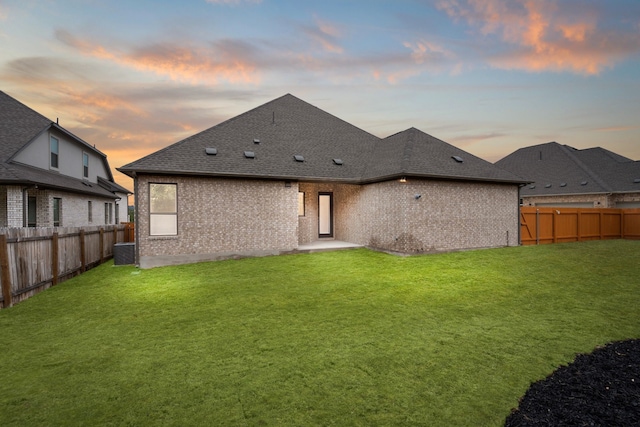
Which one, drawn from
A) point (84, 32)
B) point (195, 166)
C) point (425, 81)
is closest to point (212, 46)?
point (84, 32)

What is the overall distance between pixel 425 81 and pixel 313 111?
654cm

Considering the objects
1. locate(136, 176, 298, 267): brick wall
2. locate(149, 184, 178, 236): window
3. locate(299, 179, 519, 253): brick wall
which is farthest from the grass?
locate(299, 179, 519, 253): brick wall

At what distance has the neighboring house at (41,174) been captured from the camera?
12.2 m

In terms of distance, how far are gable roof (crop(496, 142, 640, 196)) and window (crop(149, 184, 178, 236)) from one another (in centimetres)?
2646

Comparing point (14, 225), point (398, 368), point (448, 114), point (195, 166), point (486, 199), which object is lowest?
point (398, 368)

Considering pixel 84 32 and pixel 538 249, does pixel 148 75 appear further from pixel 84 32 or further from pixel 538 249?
pixel 538 249

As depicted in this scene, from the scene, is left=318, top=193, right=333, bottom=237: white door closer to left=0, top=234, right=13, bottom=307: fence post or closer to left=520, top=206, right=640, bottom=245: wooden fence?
left=520, top=206, right=640, bottom=245: wooden fence

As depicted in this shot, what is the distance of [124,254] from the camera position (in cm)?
1203

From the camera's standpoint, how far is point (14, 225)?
40.1 ft

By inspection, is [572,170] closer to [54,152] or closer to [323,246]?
[323,246]

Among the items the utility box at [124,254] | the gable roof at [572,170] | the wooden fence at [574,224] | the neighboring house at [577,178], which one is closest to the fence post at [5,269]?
the utility box at [124,254]

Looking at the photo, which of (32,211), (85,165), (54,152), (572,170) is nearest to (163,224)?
(32,211)

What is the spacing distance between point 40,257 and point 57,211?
9284 millimetres

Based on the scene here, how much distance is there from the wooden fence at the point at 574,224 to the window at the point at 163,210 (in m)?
16.2
